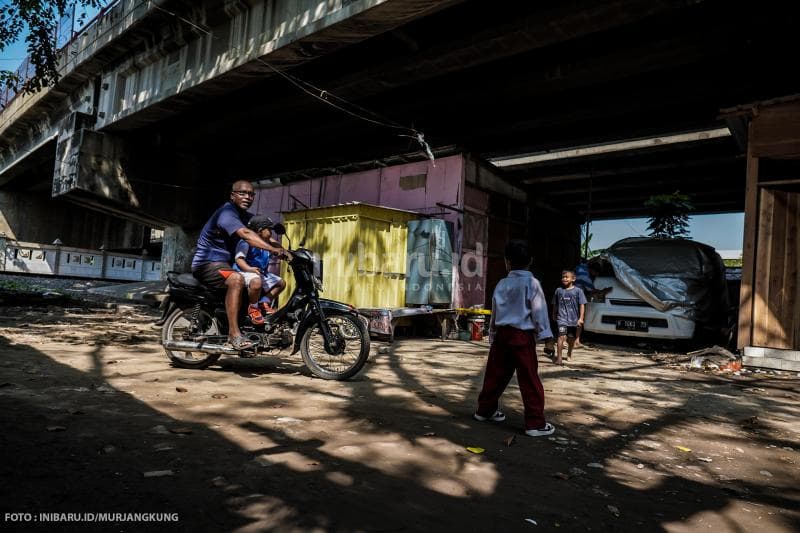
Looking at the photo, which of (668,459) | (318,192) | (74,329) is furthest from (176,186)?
(668,459)

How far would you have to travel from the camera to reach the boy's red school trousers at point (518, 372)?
3.63m

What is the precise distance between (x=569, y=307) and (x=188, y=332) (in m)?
5.58

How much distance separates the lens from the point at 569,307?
7750mm

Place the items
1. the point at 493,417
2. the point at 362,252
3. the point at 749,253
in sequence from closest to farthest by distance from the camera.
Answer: the point at 493,417
the point at 749,253
the point at 362,252

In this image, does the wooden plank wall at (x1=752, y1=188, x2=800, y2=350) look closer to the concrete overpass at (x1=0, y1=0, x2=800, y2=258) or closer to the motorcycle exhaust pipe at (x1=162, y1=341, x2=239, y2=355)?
the concrete overpass at (x1=0, y1=0, x2=800, y2=258)

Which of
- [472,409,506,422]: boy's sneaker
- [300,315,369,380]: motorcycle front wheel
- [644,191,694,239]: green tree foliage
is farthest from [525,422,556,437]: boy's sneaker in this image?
[644,191,694,239]: green tree foliage

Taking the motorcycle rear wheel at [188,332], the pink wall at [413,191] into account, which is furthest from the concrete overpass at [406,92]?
the motorcycle rear wheel at [188,332]

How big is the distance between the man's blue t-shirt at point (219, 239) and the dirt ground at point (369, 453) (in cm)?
125

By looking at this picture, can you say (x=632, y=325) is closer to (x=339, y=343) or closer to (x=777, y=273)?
(x=777, y=273)

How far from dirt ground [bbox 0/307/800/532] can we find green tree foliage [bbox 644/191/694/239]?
348 inches

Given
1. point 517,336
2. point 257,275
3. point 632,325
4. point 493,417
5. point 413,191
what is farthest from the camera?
point 413,191

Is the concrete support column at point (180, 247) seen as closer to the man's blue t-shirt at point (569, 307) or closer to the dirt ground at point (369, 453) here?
the dirt ground at point (369, 453)

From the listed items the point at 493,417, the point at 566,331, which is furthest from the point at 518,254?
the point at 566,331

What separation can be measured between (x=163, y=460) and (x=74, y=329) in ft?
23.5
